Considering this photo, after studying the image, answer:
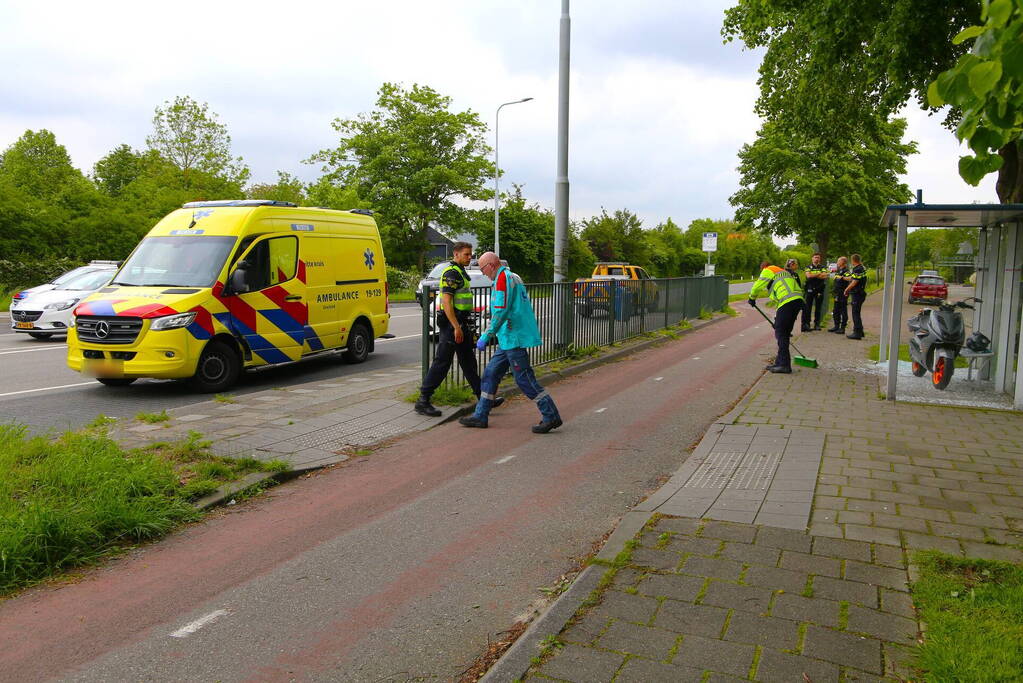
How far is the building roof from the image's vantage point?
845 centimetres

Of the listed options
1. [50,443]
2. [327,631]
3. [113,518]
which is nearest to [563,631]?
[327,631]

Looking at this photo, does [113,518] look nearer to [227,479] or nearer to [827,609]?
[227,479]

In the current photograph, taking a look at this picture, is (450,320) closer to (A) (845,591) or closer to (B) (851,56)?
(A) (845,591)

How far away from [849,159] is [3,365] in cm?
3692

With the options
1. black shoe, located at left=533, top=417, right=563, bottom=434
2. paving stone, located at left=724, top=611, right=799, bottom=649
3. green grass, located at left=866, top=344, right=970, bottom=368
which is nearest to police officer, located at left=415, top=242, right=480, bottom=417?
black shoe, located at left=533, top=417, right=563, bottom=434

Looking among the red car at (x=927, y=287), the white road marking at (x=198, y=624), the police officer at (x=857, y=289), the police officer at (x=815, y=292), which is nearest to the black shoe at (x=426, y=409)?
the white road marking at (x=198, y=624)

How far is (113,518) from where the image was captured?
4.72m

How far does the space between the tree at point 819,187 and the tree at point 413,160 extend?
17.5m

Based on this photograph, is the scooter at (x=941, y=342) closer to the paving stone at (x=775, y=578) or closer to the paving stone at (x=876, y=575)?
the paving stone at (x=876, y=575)

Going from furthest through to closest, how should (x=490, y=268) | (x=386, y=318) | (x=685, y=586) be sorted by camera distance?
(x=386, y=318)
(x=490, y=268)
(x=685, y=586)

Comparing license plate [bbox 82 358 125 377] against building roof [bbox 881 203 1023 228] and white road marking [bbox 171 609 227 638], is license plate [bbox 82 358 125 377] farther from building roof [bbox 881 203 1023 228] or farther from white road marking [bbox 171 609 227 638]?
building roof [bbox 881 203 1023 228]

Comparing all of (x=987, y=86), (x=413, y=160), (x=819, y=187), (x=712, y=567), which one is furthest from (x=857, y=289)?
(x=413, y=160)

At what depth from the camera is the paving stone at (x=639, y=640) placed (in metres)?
3.20

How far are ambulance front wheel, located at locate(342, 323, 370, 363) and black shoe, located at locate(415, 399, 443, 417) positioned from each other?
455cm
